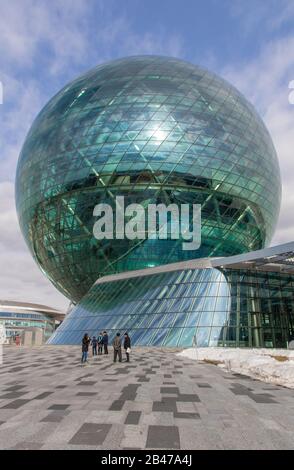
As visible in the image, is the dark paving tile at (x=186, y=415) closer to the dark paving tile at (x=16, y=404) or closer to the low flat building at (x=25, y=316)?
the dark paving tile at (x=16, y=404)

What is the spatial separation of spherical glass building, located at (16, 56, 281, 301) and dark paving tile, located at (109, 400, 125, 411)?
25832 mm

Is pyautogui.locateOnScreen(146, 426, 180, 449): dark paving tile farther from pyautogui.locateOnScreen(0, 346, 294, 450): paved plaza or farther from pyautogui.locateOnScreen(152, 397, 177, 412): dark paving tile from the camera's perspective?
pyautogui.locateOnScreen(152, 397, 177, 412): dark paving tile

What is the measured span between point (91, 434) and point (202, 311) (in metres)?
21.6

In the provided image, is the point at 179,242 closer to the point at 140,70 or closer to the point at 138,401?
the point at 140,70

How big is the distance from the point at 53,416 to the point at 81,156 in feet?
100

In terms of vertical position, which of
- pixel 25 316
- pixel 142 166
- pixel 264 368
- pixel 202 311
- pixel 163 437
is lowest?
pixel 163 437

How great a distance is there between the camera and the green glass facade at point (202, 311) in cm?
2550

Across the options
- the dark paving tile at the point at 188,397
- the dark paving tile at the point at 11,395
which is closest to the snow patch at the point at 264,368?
the dark paving tile at the point at 188,397

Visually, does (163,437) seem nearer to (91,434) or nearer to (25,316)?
(91,434)

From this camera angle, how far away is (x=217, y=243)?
35.2m

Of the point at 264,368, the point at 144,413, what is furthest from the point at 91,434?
the point at 264,368

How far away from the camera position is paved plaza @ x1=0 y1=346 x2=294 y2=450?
509 centimetres

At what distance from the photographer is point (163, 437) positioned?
5.26 m
